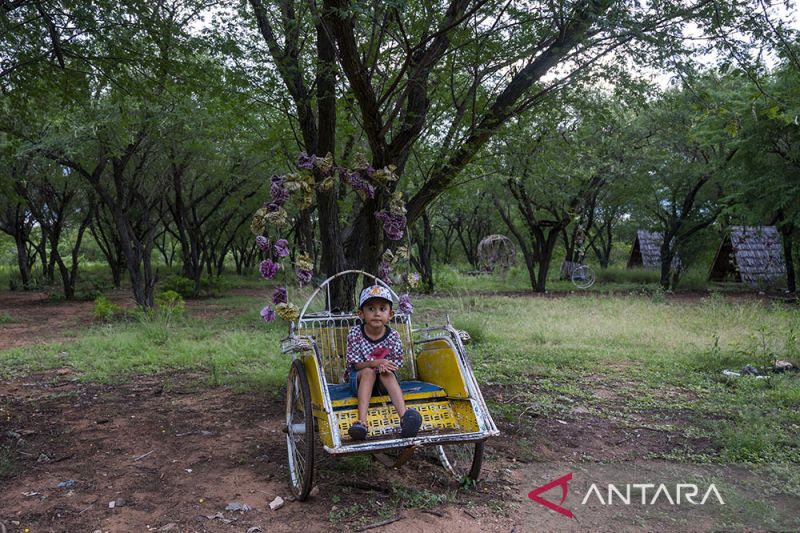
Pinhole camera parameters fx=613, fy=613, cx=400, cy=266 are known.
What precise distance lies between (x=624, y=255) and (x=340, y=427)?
4270cm

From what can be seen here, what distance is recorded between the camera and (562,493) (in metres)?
3.88

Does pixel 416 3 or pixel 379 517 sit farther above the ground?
pixel 416 3

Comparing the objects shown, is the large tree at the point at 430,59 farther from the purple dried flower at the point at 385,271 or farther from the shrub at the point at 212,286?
the shrub at the point at 212,286

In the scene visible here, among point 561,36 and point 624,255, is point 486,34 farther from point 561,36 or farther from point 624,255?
point 624,255

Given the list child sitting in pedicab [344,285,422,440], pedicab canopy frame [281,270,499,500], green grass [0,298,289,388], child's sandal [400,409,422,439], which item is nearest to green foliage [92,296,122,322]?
green grass [0,298,289,388]

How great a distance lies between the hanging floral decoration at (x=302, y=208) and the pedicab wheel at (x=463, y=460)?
1.11m

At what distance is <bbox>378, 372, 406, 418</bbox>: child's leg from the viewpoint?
375 cm

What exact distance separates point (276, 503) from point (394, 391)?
0.96 m

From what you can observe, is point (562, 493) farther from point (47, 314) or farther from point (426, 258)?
point (426, 258)

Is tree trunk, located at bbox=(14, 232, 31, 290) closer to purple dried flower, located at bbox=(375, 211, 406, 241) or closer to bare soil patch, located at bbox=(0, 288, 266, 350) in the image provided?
bare soil patch, located at bbox=(0, 288, 266, 350)

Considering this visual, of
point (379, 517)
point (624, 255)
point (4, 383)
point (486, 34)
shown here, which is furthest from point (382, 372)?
point (624, 255)

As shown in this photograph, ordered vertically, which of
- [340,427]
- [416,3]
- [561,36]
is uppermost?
[416,3]

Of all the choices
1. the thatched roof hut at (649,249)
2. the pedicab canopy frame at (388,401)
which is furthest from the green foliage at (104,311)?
the thatched roof hut at (649,249)

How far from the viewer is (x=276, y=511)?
357 cm
